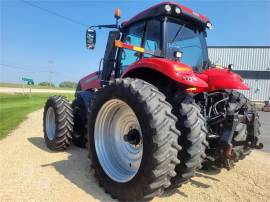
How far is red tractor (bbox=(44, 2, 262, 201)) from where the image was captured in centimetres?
314

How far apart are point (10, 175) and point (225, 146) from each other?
3105 mm

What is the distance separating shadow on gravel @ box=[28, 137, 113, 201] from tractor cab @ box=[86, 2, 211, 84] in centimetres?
177

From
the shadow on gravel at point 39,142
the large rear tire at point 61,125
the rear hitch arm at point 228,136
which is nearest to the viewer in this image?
the rear hitch arm at point 228,136

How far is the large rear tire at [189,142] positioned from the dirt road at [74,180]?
49cm

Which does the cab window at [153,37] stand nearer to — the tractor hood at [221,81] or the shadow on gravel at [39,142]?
the tractor hood at [221,81]

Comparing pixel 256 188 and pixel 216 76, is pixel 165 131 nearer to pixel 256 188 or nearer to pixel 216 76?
pixel 216 76

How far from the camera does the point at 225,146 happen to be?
11.7 feet

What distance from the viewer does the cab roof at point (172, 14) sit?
4.20m

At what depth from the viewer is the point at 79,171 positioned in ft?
14.7

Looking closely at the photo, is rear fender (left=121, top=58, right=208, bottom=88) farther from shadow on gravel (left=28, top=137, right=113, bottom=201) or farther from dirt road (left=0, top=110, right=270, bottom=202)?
shadow on gravel (left=28, top=137, right=113, bottom=201)

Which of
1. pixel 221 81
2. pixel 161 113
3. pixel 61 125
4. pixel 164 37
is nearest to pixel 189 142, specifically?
pixel 161 113

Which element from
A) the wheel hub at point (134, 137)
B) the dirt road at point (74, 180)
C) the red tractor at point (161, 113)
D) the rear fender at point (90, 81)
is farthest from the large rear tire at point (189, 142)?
the rear fender at point (90, 81)

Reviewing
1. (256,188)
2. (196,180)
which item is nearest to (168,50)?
(196,180)

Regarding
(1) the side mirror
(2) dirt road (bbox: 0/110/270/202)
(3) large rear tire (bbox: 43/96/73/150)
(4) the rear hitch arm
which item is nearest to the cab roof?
(1) the side mirror
